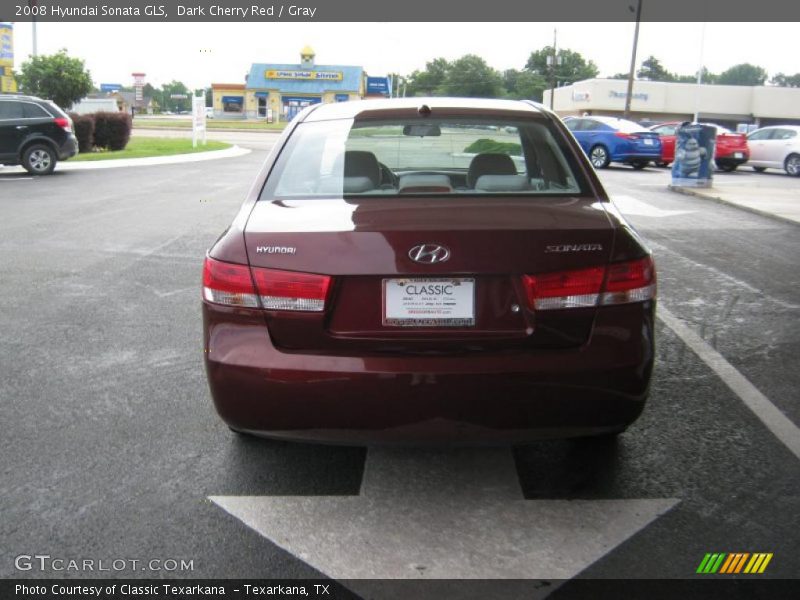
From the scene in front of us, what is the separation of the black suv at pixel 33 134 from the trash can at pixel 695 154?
1362 cm

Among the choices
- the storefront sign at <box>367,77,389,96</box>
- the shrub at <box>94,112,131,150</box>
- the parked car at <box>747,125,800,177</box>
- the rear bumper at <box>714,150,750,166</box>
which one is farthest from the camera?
the storefront sign at <box>367,77,389,96</box>

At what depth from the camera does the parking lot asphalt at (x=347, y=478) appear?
2828 millimetres

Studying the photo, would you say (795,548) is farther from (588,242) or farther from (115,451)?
(115,451)

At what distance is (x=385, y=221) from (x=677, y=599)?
63.5 inches

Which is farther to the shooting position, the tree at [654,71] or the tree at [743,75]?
the tree at [743,75]

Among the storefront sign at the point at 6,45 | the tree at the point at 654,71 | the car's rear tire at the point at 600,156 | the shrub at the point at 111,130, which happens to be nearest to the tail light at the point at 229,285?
the car's rear tire at the point at 600,156

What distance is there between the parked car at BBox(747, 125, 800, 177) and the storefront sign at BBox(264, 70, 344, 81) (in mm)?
60777

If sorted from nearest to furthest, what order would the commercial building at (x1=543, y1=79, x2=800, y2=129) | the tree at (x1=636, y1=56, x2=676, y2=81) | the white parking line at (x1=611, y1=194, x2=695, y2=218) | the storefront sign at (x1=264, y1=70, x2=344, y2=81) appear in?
the white parking line at (x1=611, y1=194, x2=695, y2=218)
the commercial building at (x1=543, y1=79, x2=800, y2=129)
the storefront sign at (x1=264, y1=70, x2=344, y2=81)
the tree at (x1=636, y1=56, x2=676, y2=81)

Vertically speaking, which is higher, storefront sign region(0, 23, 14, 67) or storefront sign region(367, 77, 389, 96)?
storefront sign region(367, 77, 389, 96)

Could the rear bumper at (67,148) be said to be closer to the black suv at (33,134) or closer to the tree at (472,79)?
the black suv at (33,134)

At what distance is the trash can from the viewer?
1722 centimetres

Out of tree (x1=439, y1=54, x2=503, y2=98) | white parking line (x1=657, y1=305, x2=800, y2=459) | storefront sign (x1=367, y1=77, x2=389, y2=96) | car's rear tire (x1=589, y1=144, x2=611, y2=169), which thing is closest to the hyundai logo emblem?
white parking line (x1=657, y1=305, x2=800, y2=459)

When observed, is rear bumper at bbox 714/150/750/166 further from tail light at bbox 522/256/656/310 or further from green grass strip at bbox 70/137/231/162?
tail light at bbox 522/256/656/310

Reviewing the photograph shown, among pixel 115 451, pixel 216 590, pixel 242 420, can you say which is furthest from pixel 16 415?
pixel 216 590
